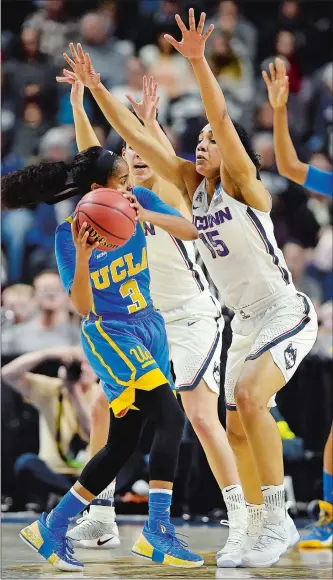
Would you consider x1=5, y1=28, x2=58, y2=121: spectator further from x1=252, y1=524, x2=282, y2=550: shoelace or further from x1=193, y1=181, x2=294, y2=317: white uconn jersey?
x1=252, y1=524, x2=282, y2=550: shoelace

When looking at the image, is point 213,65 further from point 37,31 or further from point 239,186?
point 239,186

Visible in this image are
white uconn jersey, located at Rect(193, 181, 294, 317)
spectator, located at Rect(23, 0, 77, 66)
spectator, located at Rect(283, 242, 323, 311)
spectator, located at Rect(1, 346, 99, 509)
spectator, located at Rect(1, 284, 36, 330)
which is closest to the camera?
white uconn jersey, located at Rect(193, 181, 294, 317)

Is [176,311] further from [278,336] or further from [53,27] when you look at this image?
[53,27]

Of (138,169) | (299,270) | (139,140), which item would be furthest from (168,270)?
(299,270)

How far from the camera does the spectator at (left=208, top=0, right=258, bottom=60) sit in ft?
38.1

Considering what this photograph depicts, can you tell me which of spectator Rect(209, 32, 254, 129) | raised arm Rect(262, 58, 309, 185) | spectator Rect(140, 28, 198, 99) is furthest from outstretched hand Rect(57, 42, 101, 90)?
spectator Rect(209, 32, 254, 129)

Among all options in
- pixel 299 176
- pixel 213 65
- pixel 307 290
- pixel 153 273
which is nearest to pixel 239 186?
pixel 299 176

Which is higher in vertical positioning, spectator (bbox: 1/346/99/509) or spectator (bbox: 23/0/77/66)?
spectator (bbox: 23/0/77/66)

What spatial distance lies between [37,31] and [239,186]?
746 centimetres

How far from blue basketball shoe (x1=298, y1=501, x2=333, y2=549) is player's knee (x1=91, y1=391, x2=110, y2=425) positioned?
1.35 metres

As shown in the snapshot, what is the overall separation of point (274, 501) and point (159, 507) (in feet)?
1.77

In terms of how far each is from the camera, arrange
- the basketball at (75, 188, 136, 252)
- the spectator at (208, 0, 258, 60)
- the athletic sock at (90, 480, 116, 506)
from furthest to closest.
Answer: the spectator at (208, 0, 258, 60), the athletic sock at (90, 480, 116, 506), the basketball at (75, 188, 136, 252)

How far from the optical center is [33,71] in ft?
38.1

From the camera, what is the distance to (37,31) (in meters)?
11.8
